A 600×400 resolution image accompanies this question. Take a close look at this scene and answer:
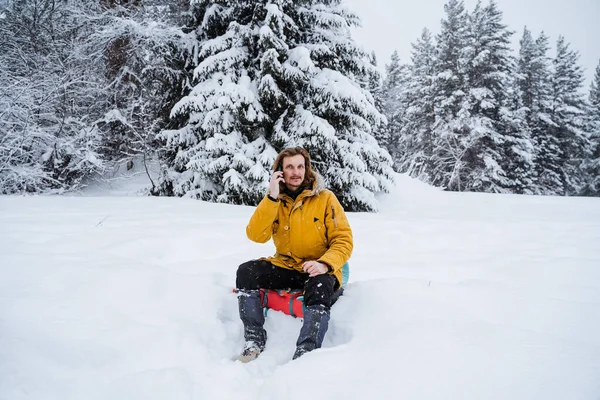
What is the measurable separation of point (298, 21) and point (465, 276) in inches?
330

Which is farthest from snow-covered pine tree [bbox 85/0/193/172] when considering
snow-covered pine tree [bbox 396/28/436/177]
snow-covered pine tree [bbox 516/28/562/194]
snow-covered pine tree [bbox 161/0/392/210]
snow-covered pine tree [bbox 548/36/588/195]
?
snow-covered pine tree [bbox 548/36/588/195]

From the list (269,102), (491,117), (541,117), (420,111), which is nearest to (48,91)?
(269,102)

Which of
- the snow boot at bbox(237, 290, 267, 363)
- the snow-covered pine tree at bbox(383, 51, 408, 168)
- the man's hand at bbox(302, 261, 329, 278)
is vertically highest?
the snow-covered pine tree at bbox(383, 51, 408, 168)

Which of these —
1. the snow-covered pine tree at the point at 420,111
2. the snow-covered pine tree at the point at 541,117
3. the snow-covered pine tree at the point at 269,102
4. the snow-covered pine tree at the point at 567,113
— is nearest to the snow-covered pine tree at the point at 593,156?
the snow-covered pine tree at the point at 567,113

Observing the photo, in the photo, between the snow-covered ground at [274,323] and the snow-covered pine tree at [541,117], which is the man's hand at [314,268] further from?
the snow-covered pine tree at [541,117]

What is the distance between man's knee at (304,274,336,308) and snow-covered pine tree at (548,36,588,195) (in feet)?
93.5

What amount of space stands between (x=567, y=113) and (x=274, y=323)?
99.5ft

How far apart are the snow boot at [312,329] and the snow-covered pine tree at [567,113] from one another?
94.0ft

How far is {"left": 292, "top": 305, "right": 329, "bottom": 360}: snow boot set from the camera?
234 cm

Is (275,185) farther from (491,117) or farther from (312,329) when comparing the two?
(491,117)

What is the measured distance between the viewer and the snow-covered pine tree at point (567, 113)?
25005 mm

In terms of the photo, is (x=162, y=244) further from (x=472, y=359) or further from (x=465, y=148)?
(x=465, y=148)

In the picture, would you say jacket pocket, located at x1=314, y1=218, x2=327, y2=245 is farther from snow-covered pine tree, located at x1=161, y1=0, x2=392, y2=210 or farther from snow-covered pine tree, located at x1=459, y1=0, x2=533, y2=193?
snow-covered pine tree, located at x1=459, y1=0, x2=533, y2=193

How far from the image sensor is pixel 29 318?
90.0 inches
